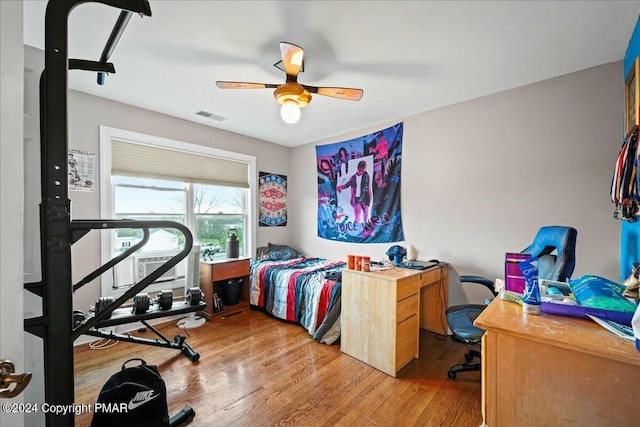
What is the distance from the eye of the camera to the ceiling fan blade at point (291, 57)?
5.57 feet

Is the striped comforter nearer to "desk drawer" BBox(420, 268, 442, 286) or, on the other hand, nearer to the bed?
the bed

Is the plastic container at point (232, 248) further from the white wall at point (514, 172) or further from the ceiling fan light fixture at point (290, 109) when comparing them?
the ceiling fan light fixture at point (290, 109)

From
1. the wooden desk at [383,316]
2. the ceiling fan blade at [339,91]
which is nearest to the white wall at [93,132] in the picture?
the ceiling fan blade at [339,91]

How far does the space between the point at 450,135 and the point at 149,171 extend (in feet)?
11.5

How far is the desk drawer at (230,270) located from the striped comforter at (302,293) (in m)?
0.17

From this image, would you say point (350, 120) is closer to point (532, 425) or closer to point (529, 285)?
point (529, 285)

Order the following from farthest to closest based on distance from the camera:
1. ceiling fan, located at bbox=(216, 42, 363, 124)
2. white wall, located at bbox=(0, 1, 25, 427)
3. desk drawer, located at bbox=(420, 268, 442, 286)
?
desk drawer, located at bbox=(420, 268, 442, 286), ceiling fan, located at bbox=(216, 42, 363, 124), white wall, located at bbox=(0, 1, 25, 427)

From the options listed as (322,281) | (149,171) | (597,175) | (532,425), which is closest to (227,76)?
(149,171)

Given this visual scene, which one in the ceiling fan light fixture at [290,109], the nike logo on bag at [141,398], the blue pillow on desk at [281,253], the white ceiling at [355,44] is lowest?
the nike logo on bag at [141,398]

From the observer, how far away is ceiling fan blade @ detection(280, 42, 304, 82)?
5.57ft

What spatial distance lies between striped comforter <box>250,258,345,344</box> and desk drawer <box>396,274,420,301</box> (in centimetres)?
76

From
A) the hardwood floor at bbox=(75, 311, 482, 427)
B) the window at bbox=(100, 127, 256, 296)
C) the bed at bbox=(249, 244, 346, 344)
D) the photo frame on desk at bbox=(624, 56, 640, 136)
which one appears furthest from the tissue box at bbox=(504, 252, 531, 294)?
the window at bbox=(100, 127, 256, 296)

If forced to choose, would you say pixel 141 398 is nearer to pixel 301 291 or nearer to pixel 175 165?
pixel 301 291

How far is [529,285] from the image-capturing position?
1229 millimetres
